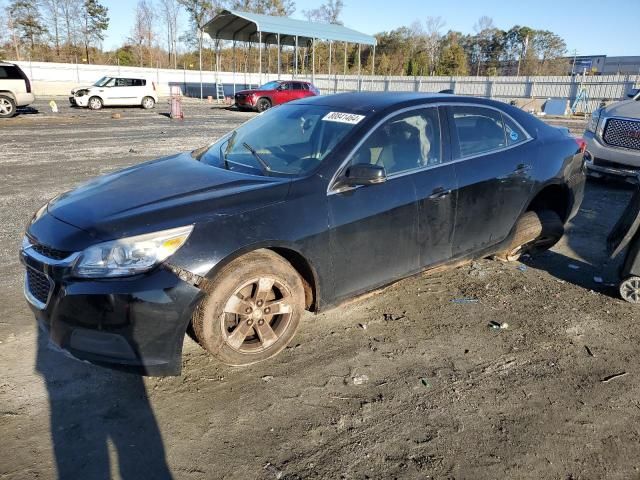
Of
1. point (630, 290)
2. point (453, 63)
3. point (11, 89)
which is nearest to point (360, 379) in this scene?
point (630, 290)

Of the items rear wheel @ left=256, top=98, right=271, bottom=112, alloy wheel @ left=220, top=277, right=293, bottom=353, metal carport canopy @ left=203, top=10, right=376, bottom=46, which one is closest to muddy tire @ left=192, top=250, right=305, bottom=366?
alloy wheel @ left=220, top=277, right=293, bottom=353

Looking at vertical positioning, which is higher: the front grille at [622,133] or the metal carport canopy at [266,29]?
the metal carport canopy at [266,29]

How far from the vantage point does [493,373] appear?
126 inches

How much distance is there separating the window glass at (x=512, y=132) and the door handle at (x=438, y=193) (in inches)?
41.7

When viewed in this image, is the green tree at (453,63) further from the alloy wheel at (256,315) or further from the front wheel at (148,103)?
the alloy wheel at (256,315)

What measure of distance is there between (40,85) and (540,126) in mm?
39763

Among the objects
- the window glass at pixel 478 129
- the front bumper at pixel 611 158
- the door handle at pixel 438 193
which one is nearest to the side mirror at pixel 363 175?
the door handle at pixel 438 193

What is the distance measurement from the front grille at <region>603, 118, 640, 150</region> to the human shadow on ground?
832 cm

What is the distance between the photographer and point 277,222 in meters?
3.02

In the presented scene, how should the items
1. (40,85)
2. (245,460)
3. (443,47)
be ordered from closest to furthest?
(245,460)
(40,85)
(443,47)

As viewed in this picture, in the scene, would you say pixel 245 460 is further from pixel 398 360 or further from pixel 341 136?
pixel 341 136

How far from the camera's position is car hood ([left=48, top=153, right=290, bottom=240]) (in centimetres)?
280

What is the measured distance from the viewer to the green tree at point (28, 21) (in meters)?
49.6

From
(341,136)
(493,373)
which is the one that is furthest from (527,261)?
(341,136)
